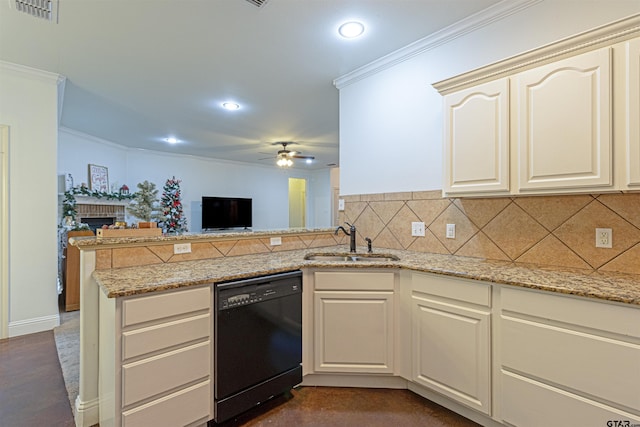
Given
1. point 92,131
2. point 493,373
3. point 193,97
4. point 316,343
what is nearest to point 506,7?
point 493,373

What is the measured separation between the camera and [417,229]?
8.58 ft

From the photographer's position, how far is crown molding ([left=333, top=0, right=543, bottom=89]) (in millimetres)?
2092

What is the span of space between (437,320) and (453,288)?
234mm

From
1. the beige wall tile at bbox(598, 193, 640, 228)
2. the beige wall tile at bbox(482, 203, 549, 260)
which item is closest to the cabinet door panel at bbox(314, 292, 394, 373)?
the beige wall tile at bbox(482, 203, 549, 260)

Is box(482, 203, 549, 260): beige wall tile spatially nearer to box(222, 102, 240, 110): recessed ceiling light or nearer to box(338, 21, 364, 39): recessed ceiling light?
box(338, 21, 364, 39): recessed ceiling light

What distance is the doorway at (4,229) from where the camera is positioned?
295 centimetres

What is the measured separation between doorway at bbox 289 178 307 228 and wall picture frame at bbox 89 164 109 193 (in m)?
5.42

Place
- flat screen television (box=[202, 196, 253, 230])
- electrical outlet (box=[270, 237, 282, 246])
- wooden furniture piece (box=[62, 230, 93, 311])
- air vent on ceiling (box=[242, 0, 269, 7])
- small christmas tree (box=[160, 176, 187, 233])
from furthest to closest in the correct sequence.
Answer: flat screen television (box=[202, 196, 253, 230]) → small christmas tree (box=[160, 176, 187, 233]) → wooden furniture piece (box=[62, 230, 93, 311]) → electrical outlet (box=[270, 237, 282, 246]) → air vent on ceiling (box=[242, 0, 269, 7])

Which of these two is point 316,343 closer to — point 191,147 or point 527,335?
point 527,335

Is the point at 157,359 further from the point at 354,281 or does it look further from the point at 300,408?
the point at 354,281

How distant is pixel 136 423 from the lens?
4.84 feet

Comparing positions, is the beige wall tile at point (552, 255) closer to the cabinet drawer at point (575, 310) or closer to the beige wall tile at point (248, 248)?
the cabinet drawer at point (575, 310)

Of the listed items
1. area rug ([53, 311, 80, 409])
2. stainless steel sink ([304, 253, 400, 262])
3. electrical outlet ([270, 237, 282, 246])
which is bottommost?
area rug ([53, 311, 80, 409])

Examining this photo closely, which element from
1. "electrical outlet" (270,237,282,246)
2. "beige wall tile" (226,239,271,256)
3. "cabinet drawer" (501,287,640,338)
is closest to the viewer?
"cabinet drawer" (501,287,640,338)
